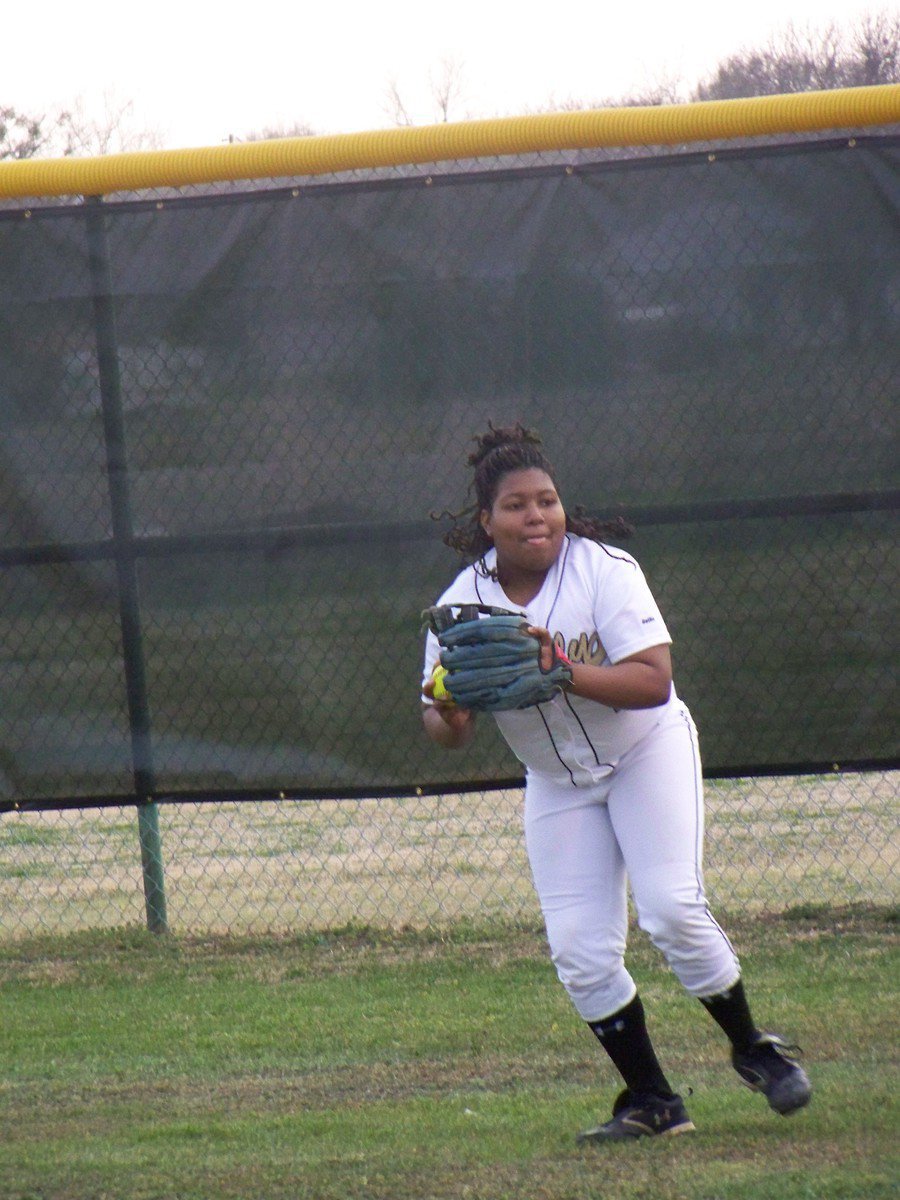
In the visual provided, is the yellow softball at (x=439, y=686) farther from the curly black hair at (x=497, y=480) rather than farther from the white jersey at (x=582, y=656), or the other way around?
the curly black hair at (x=497, y=480)

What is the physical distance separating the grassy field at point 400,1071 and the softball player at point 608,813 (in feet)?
Answer: 0.66

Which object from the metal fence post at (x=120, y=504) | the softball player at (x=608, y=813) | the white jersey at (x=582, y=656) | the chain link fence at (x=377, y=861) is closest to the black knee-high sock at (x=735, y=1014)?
the softball player at (x=608, y=813)

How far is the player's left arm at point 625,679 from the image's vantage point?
330cm

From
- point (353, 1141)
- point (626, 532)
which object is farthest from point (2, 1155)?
point (626, 532)

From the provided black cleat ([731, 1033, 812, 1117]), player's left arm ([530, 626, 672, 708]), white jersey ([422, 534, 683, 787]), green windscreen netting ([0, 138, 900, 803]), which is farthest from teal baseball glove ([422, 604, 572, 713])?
green windscreen netting ([0, 138, 900, 803])

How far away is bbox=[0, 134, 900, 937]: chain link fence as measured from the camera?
5.17 meters

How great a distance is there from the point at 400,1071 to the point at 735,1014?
45.2 inches

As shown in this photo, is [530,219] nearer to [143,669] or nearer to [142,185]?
[142,185]

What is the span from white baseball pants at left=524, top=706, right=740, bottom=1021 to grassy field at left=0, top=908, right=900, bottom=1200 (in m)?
0.40

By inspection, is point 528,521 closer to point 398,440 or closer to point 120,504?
point 398,440

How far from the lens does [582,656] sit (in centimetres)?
353

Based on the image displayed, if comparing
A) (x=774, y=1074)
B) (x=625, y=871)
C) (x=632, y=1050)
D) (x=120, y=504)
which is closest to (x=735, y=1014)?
(x=774, y=1074)

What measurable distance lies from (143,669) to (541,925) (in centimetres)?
176

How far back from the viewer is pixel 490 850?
6992 mm
